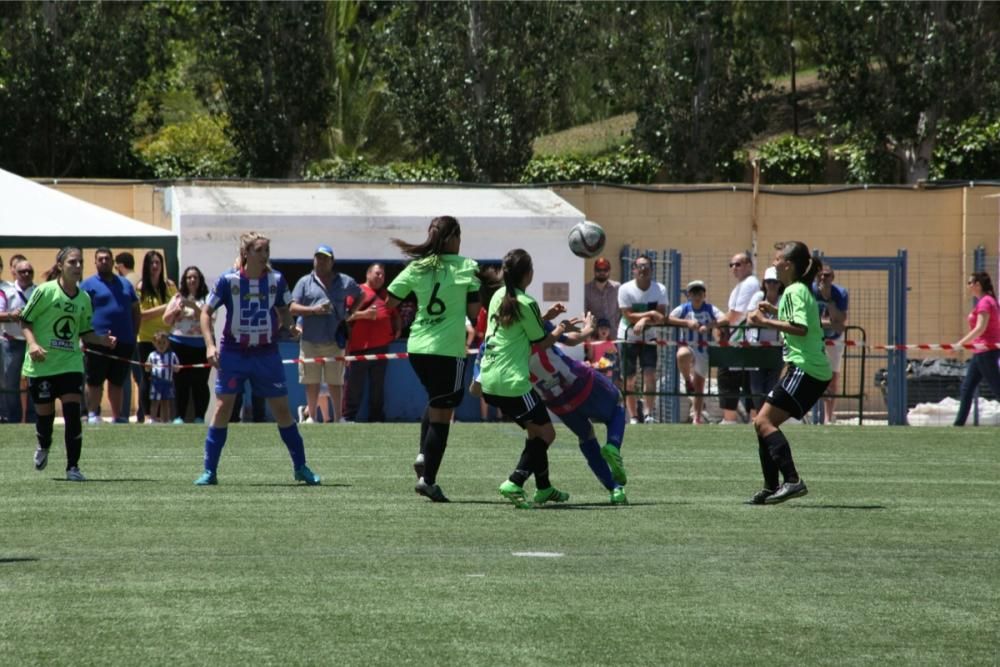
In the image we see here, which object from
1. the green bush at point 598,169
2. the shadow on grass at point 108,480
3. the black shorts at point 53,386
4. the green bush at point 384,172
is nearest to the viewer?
the shadow on grass at point 108,480

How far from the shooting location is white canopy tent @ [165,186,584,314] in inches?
839

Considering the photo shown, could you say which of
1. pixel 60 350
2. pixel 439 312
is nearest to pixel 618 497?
pixel 439 312

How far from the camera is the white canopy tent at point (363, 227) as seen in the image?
2131cm

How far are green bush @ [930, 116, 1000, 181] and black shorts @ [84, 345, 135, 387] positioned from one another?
1971cm

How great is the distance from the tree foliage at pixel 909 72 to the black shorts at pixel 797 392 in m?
22.7

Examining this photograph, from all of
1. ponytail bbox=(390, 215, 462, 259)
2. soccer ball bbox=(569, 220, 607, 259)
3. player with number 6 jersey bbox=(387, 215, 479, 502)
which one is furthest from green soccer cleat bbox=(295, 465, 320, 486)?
soccer ball bbox=(569, 220, 607, 259)

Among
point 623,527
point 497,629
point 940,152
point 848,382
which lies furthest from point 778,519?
point 940,152

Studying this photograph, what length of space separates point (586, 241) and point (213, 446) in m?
9.21

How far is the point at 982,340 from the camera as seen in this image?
784 inches

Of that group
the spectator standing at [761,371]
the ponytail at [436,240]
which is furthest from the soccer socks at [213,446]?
the spectator standing at [761,371]

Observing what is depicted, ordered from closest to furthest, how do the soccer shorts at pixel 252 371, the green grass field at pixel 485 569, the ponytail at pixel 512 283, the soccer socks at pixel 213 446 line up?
the green grass field at pixel 485 569 < the ponytail at pixel 512 283 < the soccer shorts at pixel 252 371 < the soccer socks at pixel 213 446

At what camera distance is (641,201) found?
24.6 m

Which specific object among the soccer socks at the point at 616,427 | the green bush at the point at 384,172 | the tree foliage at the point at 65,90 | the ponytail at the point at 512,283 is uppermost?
the tree foliage at the point at 65,90

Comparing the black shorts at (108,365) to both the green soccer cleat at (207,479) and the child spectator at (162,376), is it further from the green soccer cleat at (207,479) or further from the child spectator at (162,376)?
the green soccer cleat at (207,479)
